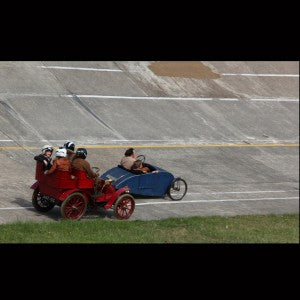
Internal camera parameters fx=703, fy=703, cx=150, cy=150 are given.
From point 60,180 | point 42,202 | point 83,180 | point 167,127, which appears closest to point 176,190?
point 83,180

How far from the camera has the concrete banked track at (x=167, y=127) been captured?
19.6 metres

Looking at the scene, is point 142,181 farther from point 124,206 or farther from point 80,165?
point 80,165

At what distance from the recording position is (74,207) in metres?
15.7

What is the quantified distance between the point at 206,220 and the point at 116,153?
6.09m

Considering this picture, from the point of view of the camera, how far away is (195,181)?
70.1 ft

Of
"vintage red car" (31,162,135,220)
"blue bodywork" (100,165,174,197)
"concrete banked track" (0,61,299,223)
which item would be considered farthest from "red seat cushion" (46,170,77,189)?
"blue bodywork" (100,165,174,197)

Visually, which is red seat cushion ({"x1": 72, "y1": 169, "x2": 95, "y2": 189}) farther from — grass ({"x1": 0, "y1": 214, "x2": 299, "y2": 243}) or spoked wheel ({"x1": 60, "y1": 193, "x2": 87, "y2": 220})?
grass ({"x1": 0, "y1": 214, "x2": 299, "y2": 243})

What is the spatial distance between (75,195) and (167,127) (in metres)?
11.1

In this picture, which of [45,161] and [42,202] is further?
[42,202]

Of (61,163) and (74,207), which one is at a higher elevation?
(61,163)

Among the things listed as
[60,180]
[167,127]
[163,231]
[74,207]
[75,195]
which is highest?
[167,127]

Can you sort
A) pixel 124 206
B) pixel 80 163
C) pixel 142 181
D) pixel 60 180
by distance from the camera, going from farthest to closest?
pixel 142 181 < pixel 124 206 < pixel 80 163 < pixel 60 180

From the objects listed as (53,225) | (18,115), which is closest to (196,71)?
(18,115)

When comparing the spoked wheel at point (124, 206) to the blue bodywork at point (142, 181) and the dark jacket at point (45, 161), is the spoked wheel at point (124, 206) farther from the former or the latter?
the dark jacket at point (45, 161)
